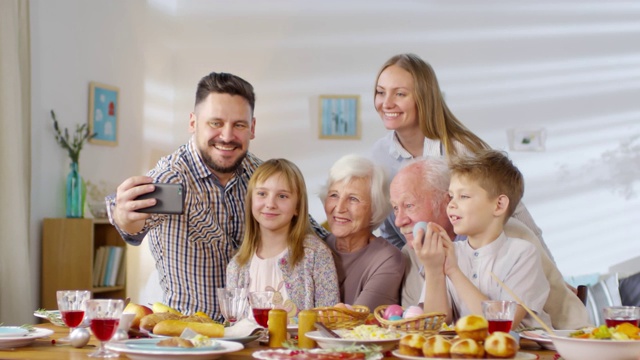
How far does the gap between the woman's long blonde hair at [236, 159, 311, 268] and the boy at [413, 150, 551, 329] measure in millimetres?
563

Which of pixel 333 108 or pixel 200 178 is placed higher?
pixel 333 108

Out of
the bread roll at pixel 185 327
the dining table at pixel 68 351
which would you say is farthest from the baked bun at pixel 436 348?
the bread roll at pixel 185 327

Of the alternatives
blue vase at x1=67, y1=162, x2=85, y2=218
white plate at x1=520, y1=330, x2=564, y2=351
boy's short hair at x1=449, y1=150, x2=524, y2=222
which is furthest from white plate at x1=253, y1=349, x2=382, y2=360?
blue vase at x1=67, y1=162, x2=85, y2=218

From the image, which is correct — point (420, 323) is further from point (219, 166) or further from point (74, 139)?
point (74, 139)

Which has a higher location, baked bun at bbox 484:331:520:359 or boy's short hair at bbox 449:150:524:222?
boy's short hair at bbox 449:150:524:222


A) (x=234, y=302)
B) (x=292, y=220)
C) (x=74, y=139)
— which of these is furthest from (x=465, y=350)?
(x=74, y=139)

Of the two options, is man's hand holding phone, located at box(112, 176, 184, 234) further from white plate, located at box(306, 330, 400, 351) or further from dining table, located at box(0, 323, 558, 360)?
white plate, located at box(306, 330, 400, 351)

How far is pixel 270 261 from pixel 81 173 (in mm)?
3294

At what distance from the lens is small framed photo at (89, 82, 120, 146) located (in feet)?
19.4

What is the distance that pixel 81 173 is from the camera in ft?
19.0

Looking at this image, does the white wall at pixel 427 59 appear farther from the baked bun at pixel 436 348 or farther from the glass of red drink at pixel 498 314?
the baked bun at pixel 436 348

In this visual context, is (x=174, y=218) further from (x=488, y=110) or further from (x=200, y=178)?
(x=488, y=110)

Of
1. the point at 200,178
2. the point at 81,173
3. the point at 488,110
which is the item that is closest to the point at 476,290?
the point at 200,178

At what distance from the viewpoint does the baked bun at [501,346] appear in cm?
165
